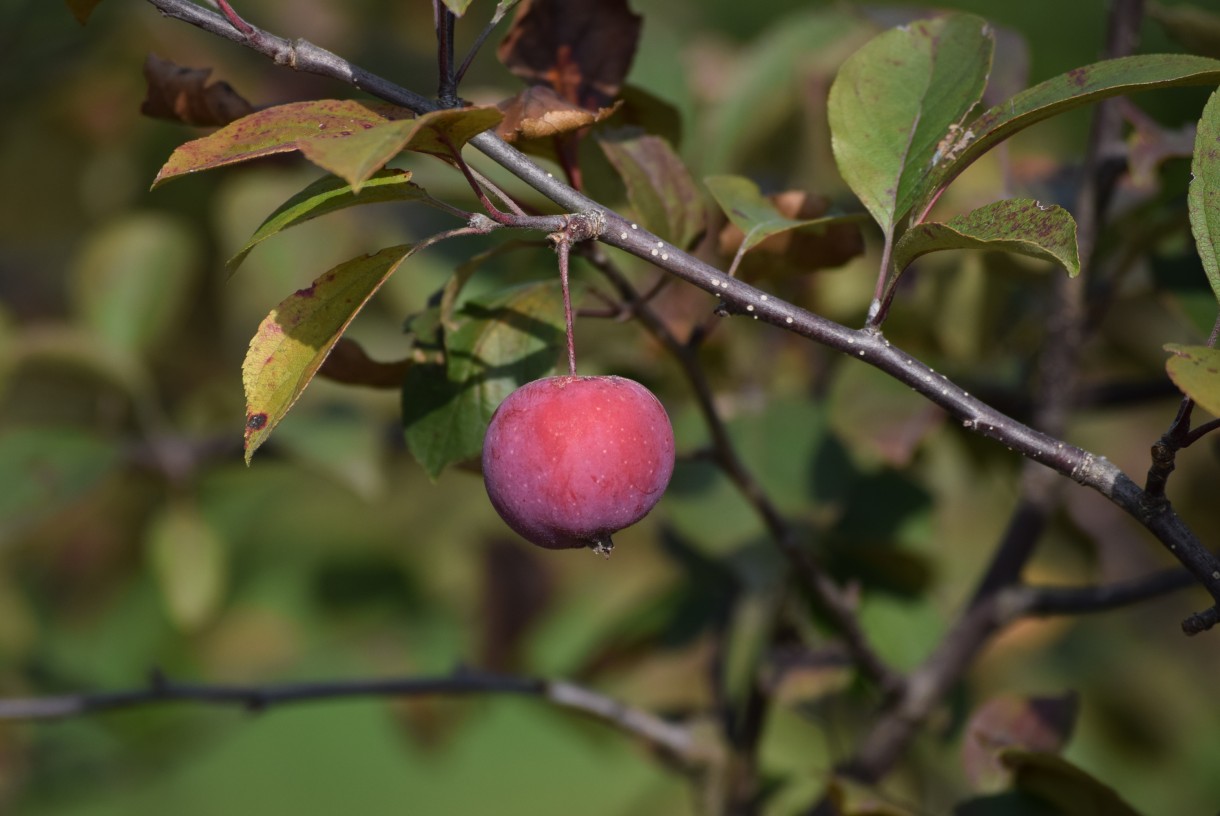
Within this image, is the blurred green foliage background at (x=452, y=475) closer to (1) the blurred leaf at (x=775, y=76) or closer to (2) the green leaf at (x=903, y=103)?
(1) the blurred leaf at (x=775, y=76)

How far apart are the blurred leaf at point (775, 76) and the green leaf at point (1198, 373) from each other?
0.63 m

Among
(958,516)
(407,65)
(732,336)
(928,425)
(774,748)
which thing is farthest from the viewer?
(407,65)

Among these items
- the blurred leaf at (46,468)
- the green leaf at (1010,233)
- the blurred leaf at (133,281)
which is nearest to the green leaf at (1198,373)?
the green leaf at (1010,233)

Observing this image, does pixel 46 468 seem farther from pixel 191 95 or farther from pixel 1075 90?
pixel 1075 90

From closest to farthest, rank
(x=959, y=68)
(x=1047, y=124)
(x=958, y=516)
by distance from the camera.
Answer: (x=959, y=68)
(x=958, y=516)
(x=1047, y=124)

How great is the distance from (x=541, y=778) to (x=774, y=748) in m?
0.82

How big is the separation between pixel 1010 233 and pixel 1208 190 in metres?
0.11

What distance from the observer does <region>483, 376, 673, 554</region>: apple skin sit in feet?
1.49

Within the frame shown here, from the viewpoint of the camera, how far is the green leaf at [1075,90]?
0.43 m

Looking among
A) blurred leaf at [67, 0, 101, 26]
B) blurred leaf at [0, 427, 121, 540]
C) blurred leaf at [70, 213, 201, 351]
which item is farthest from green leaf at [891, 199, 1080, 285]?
blurred leaf at [70, 213, 201, 351]

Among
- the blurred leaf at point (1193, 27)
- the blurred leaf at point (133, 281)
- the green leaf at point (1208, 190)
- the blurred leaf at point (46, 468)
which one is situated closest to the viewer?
the green leaf at point (1208, 190)

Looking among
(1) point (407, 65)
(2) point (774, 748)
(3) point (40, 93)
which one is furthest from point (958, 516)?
(3) point (40, 93)

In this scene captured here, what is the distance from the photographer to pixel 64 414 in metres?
1.57

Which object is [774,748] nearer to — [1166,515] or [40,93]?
[1166,515]
